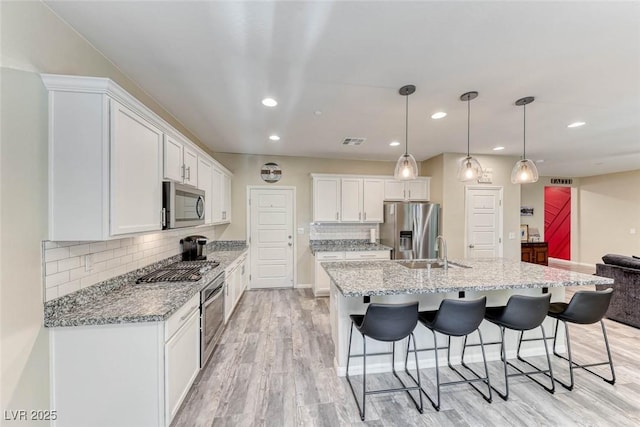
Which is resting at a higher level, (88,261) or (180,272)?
(88,261)

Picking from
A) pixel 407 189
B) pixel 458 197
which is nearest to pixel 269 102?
pixel 407 189

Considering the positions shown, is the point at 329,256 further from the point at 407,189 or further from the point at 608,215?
the point at 608,215

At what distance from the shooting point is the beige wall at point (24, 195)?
1297 mm

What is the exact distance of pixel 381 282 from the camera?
2.19 meters

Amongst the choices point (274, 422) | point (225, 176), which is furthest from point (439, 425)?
point (225, 176)

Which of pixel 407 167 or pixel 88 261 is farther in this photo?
pixel 407 167

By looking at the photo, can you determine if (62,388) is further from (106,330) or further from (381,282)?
(381,282)

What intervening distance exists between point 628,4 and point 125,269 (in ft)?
12.9

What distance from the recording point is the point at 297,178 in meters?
5.14

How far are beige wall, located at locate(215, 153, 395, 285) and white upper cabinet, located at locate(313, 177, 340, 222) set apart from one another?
284 millimetres

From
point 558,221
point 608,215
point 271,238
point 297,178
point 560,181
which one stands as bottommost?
point 271,238

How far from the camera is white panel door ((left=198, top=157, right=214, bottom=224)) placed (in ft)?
10.4

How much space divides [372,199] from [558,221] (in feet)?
24.5

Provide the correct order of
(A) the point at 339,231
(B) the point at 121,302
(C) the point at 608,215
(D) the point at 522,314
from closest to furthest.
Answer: (B) the point at 121,302
(D) the point at 522,314
(A) the point at 339,231
(C) the point at 608,215
